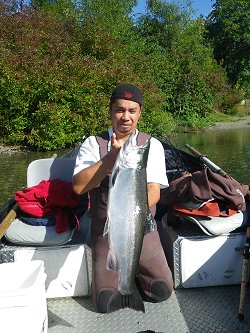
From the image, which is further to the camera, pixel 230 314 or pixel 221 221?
pixel 221 221

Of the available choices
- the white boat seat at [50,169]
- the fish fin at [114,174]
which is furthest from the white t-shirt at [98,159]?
the white boat seat at [50,169]

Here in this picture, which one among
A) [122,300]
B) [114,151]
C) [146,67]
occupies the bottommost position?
[122,300]

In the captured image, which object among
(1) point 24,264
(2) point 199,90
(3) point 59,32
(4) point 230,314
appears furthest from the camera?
(2) point 199,90

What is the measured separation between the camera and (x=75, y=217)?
3561 mm

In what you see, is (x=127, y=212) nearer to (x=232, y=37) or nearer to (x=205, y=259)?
(x=205, y=259)

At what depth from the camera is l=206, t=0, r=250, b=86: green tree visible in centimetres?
3862

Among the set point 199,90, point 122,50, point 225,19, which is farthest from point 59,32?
point 225,19

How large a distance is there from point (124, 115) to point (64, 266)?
145cm

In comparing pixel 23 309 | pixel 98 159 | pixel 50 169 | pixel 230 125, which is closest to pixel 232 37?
pixel 230 125

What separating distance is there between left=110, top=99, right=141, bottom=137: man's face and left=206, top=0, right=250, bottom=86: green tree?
1474 inches

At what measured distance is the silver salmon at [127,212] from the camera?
228 cm

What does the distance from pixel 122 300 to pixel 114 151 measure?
102 centimetres

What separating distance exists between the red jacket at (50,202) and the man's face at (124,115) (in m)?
0.90

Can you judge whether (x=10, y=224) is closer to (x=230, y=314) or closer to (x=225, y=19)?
(x=230, y=314)
